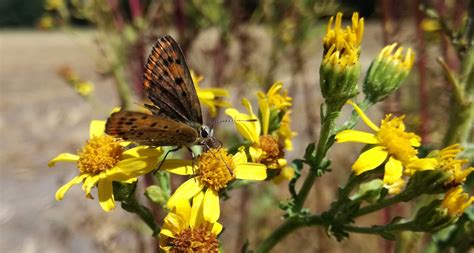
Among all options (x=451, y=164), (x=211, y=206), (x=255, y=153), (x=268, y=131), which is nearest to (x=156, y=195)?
(x=211, y=206)

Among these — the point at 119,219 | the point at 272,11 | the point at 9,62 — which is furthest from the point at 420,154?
the point at 9,62

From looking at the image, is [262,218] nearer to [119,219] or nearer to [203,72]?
[119,219]

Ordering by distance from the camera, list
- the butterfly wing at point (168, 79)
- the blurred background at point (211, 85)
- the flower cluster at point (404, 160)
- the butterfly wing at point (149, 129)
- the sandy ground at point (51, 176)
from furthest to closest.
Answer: the sandy ground at point (51, 176) < the blurred background at point (211, 85) < the butterfly wing at point (168, 79) < the flower cluster at point (404, 160) < the butterfly wing at point (149, 129)

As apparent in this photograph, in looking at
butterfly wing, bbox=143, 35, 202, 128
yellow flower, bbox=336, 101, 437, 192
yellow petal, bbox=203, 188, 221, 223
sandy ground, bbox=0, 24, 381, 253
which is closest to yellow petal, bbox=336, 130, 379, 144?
yellow flower, bbox=336, 101, 437, 192

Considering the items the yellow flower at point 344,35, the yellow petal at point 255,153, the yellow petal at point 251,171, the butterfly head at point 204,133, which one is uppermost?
the yellow flower at point 344,35

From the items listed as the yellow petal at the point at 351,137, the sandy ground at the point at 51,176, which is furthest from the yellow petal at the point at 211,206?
the sandy ground at the point at 51,176

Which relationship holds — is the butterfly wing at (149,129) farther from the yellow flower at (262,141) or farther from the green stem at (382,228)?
the green stem at (382,228)
